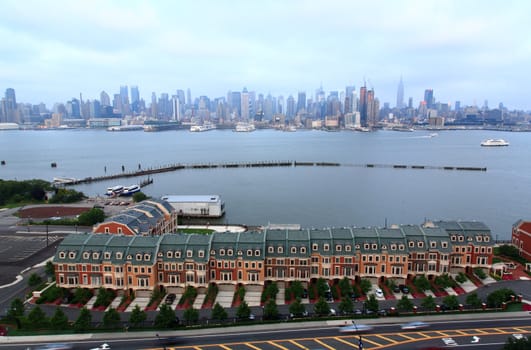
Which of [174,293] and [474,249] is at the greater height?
[474,249]

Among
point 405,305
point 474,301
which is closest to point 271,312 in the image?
point 405,305

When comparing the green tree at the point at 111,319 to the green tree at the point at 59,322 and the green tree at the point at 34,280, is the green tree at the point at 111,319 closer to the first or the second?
the green tree at the point at 59,322

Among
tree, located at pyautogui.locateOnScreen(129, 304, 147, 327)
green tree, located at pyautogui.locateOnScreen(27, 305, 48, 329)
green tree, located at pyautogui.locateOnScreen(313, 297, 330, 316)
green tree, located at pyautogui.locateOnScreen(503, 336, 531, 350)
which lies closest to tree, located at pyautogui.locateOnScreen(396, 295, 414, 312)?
green tree, located at pyautogui.locateOnScreen(313, 297, 330, 316)

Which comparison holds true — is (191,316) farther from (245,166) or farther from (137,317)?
(245,166)

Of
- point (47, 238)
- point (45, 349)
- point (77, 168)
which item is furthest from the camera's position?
point (77, 168)

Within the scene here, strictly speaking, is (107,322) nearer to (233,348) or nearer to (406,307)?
(233,348)

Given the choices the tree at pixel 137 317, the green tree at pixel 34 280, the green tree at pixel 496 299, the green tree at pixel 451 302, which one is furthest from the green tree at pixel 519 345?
the green tree at pixel 34 280

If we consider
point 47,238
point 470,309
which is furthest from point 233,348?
point 47,238
